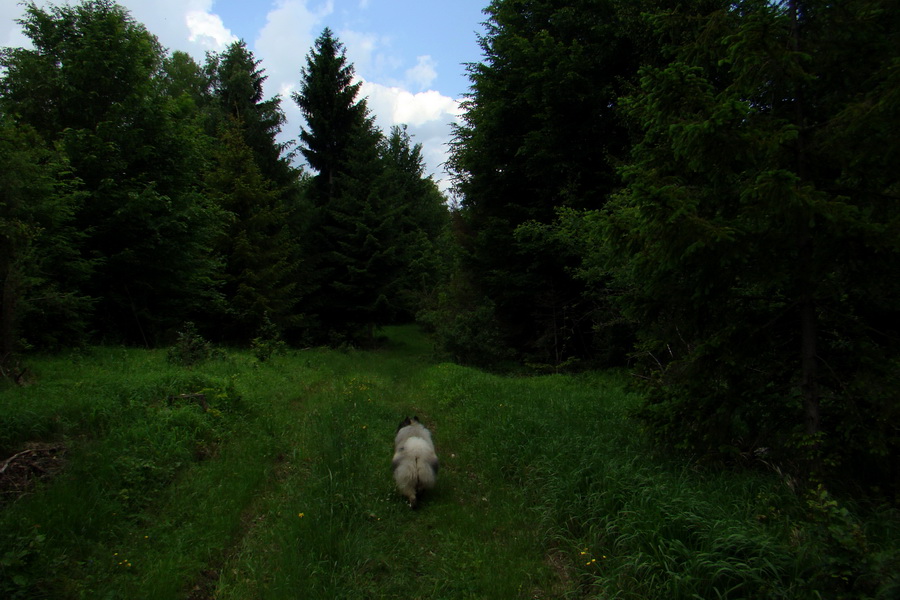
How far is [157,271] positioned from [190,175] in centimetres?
334

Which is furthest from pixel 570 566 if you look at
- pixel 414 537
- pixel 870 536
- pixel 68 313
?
pixel 68 313

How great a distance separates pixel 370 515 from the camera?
4.97m

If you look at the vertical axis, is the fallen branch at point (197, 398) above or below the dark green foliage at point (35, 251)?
below

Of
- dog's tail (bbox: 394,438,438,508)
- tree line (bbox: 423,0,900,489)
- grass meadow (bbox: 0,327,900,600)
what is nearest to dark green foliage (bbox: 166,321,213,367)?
grass meadow (bbox: 0,327,900,600)

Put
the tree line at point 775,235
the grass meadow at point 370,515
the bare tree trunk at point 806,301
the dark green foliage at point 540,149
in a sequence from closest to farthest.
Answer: the grass meadow at point 370,515 < the tree line at point 775,235 < the bare tree trunk at point 806,301 < the dark green foliage at point 540,149

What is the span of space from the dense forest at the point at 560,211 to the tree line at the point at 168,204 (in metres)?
0.09

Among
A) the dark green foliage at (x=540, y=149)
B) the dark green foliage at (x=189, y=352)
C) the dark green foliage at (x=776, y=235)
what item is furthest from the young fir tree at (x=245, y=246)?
the dark green foliage at (x=776, y=235)

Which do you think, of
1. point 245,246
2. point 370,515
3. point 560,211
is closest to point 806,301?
point 370,515

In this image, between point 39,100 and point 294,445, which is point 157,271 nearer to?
point 39,100

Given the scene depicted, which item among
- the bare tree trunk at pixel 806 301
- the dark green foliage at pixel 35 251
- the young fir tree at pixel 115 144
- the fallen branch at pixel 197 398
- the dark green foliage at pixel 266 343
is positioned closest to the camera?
the bare tree trunk at pixel 806 301

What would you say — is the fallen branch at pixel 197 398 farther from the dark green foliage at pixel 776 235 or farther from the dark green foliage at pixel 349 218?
the dark green foliage at pixel 349 218

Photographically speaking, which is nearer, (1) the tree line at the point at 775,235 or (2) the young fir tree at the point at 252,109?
(1) the tree line at the point at 775,235

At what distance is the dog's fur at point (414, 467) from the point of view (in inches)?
215

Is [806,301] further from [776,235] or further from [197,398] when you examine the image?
[197,398]
